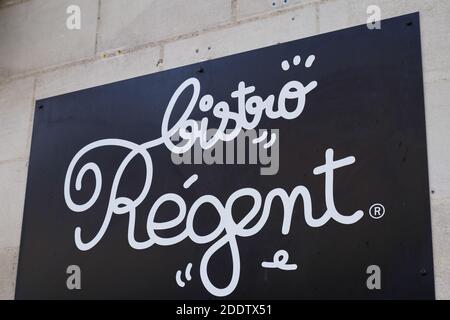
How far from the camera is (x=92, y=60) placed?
14.2ft

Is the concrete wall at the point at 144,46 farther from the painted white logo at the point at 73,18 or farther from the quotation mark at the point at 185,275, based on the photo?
the quotation mark at the point at 185,275

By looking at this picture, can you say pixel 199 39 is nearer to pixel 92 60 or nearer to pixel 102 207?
pixel 92 60

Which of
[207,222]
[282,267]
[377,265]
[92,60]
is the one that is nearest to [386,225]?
[377,265]

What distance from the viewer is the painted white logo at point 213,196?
3.35 meters

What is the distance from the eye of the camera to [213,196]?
3594 mm

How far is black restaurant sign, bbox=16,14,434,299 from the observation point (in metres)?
3.15

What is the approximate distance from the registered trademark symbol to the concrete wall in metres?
0.21

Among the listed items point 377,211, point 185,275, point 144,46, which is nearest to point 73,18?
point 144,46

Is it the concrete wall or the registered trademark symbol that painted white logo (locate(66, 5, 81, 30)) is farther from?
the registered trademark symbol

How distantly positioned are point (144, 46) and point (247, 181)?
3.63ft

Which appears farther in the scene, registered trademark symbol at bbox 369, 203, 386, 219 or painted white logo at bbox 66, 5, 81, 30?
painted white logo at bbox 66, 5, 81, 30

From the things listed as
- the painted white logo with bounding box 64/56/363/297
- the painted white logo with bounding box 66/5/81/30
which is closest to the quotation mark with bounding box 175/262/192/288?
the painted white logo with bounding box 64/56/363/297

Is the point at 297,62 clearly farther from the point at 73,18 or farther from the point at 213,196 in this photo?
the point at 73,18

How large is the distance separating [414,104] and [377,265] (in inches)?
28.0
